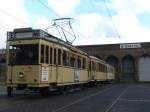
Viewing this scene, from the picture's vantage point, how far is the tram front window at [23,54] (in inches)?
754

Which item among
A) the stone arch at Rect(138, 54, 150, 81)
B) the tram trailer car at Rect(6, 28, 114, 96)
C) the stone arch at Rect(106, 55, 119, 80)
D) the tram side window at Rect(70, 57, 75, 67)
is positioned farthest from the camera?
the stone arch at Rect(106, 55, 119, 80)

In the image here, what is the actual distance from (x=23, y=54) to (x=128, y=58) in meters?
55.8

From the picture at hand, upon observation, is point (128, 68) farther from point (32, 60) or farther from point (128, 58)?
point (32, 60)

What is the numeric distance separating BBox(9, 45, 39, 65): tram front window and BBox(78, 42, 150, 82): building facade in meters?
53.1

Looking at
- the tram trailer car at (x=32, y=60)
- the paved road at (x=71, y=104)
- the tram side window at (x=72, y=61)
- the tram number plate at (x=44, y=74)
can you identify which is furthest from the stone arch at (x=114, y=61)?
the tram number plate at (x=44, y=74)

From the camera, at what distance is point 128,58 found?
73.6 metres

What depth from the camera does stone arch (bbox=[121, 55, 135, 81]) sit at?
237ft

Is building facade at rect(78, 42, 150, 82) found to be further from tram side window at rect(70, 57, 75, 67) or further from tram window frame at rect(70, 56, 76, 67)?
tram side window at rect(70, 57, 75, 67)

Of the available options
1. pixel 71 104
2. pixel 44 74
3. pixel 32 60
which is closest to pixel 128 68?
pixel 44 74

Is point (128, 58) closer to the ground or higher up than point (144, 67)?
higher up

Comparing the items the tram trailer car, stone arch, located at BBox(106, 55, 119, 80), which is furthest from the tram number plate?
stone arch, located at BBox(106, 55, 119, 80)

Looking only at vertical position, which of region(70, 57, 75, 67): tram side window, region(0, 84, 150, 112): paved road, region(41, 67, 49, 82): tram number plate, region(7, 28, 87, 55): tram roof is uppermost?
region(7, 28, 87, 55): tram roof

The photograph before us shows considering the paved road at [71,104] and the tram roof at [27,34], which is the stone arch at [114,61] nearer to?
the paved road at [71,104]

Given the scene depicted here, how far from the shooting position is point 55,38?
21.4 meters
